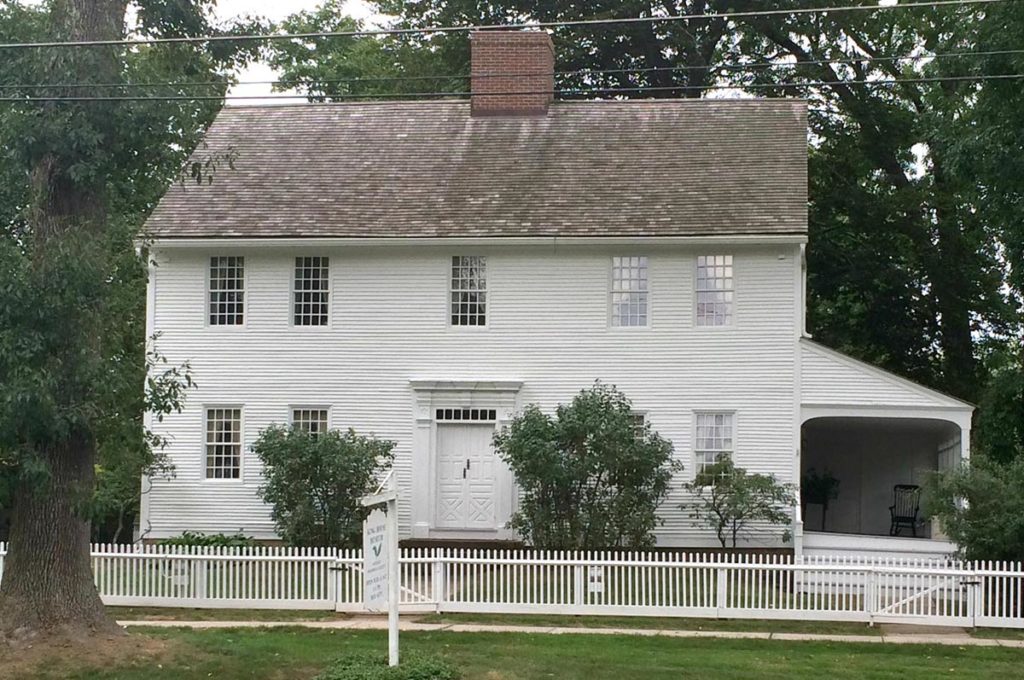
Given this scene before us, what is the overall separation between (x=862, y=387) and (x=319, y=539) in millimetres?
9297

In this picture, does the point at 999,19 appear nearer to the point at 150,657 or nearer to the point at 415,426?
the point at 415,426

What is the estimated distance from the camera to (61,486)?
47.3 feet

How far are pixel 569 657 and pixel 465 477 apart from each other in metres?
9.37

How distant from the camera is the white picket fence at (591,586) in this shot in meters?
17.3

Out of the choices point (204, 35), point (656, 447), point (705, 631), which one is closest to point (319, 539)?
point (656, 447)

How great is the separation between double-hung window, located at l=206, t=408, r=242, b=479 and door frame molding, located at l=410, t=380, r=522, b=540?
333 centimetres

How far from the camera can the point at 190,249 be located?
963 inches

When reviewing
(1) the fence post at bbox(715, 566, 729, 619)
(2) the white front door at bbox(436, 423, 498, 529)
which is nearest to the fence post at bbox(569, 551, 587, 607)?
(1) the fence post at bbox(715, 566, 729, 619)

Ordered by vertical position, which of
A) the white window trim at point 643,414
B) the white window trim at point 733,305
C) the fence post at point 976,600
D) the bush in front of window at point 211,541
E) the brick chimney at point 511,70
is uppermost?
the brick chimney at point 511,70

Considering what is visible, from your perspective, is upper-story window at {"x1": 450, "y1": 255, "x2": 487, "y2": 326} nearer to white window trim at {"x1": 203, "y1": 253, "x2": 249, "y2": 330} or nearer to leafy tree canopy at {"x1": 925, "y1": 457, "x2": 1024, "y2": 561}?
white window trim at {"x1": 203, "y1": 253, "x2": 249, "y2": 330}

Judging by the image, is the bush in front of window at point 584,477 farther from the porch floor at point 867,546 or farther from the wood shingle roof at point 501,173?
the wood shingle roof at point 501,173

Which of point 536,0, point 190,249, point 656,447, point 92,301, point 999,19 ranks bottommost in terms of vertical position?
point 656,447

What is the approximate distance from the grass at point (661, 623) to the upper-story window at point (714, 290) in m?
7.33

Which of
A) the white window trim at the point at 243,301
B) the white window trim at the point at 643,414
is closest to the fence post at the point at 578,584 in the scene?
the white window trim at the point at 643,414
